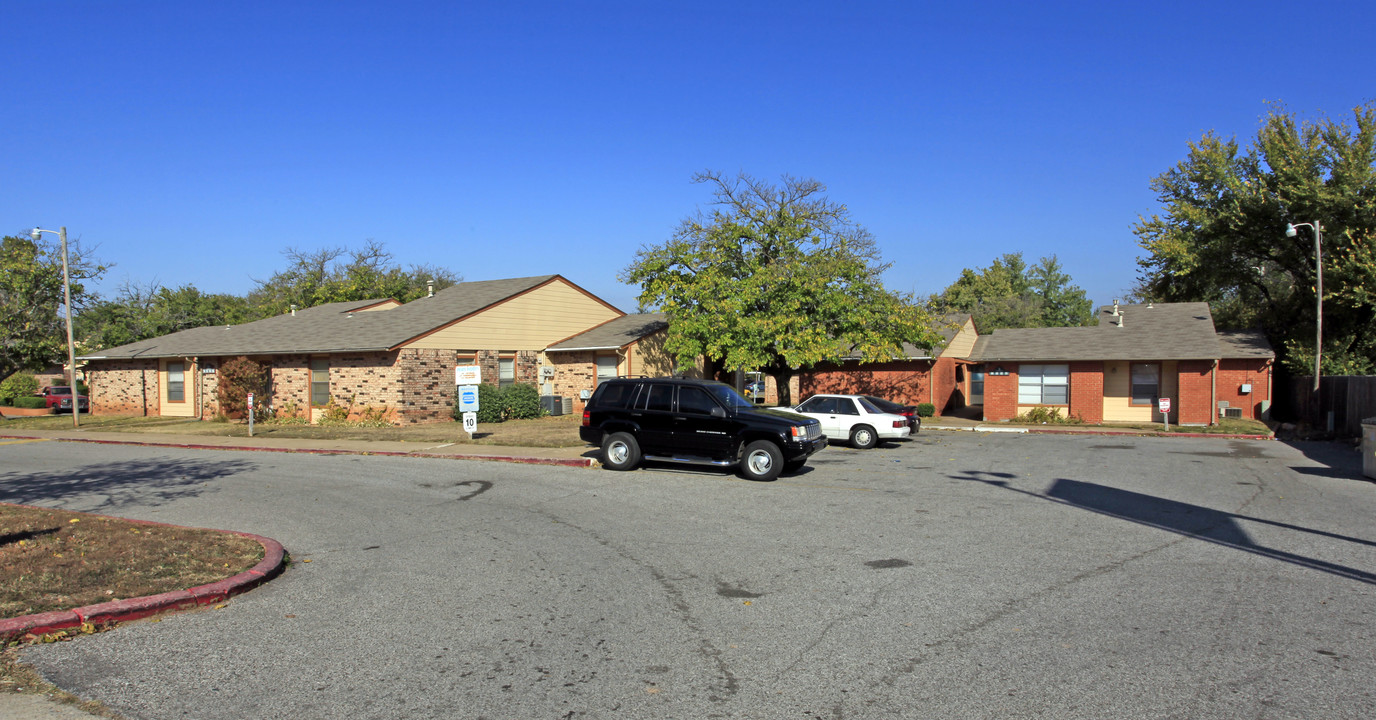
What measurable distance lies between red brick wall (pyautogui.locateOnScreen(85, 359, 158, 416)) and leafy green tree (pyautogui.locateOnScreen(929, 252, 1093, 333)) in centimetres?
5032

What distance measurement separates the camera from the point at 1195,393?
2947 cm

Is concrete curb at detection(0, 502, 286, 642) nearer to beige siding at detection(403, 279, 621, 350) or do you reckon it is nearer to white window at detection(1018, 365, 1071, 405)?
beige siding at detection(403, 279, 621, 350)

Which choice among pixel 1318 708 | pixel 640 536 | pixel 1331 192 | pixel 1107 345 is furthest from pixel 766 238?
pixel 1318 708

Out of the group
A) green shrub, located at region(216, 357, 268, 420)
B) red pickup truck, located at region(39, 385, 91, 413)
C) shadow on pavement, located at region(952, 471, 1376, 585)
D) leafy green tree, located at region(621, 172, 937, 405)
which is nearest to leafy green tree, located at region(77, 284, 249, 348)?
red pickup truck, located at region(39, 385, 91, 413)

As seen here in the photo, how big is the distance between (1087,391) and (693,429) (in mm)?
21743

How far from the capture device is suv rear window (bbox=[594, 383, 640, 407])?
627 inches

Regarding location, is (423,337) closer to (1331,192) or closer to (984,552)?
(984,552)

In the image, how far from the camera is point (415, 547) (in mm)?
8898

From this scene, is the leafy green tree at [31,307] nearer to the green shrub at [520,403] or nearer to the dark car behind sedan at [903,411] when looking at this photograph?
the green shrub at [520,403]

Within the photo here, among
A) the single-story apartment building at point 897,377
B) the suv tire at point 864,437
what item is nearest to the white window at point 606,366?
the single-story apartment building at point 897,377

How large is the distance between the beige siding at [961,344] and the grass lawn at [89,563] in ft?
100

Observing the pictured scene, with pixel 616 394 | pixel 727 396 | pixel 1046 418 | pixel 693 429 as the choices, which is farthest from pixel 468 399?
pixel 1046 418

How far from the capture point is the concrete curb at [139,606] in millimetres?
5746

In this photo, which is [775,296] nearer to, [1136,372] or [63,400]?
[1136,372]
